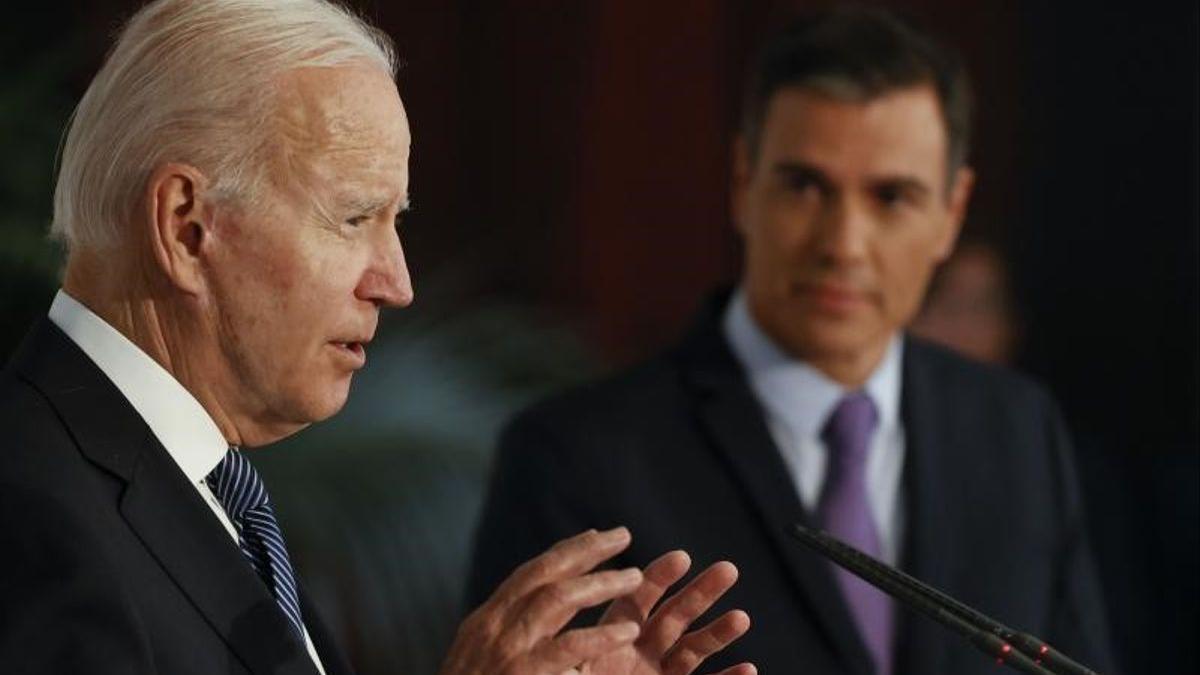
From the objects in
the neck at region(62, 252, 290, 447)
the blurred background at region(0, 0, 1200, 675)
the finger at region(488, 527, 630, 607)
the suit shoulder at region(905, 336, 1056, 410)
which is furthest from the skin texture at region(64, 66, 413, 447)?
the blurred background at region(0, 0, 1200, 675)

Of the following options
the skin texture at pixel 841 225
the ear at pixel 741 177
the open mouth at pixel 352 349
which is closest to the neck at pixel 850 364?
the skin texture at pixel 841 225

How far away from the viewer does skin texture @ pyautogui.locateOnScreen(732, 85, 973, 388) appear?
9.61ft

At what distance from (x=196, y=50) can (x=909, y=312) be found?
145 centimetres

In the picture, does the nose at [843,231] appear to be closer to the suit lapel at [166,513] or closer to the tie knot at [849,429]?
the tie knot at [849,429]

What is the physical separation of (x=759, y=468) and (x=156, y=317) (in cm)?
119

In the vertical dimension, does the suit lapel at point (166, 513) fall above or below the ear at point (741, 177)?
above

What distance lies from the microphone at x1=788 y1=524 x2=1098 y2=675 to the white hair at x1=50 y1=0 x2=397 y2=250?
0.53m

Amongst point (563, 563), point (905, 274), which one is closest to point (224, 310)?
point (563, 563)

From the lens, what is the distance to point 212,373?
1.80m

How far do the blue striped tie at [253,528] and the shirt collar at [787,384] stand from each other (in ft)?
3.87

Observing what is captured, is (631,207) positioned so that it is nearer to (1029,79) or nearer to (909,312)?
(1029,79)

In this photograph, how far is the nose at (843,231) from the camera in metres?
2.91

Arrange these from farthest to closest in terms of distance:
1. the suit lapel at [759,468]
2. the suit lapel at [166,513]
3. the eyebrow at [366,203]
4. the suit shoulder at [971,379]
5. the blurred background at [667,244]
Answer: the blurred background at [667,244] < the suit shoulder at [971,379] < the suit lapel at [759,468] < the eyebrow at [366,203] < the suit lapel at [166,513]

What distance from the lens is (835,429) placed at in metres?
2.95
